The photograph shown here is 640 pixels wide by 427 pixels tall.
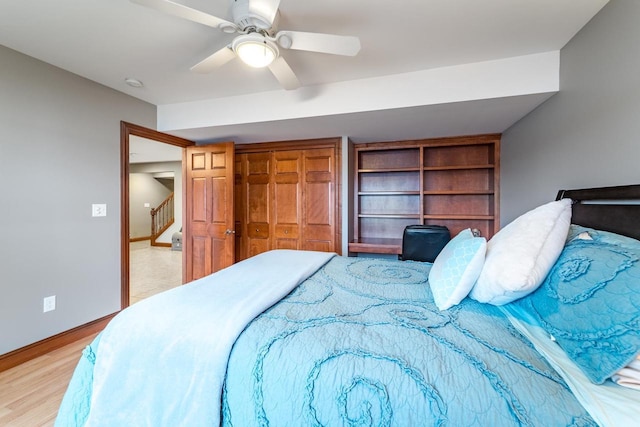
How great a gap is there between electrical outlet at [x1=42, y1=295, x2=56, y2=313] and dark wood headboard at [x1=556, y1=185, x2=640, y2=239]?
12.8 feet

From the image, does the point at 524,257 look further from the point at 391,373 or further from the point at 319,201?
the point at 319,201

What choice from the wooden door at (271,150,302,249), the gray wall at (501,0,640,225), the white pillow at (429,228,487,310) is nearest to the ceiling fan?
the white pillow at (429,228,487,310)

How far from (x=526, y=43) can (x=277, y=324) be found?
247cm

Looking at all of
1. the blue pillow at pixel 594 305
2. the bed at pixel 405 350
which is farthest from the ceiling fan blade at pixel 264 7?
the blue pillow at pixel 594 305

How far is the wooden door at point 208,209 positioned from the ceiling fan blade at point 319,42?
1.99 meters

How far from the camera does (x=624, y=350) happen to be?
674 millimetres

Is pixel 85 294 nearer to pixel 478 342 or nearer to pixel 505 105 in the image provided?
pixel 478 342

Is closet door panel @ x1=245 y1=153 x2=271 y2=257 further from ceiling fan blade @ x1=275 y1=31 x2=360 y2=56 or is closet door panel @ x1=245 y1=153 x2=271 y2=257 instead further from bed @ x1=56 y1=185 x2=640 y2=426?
bed @ x1=56 y1=185 x2=640 y2=426

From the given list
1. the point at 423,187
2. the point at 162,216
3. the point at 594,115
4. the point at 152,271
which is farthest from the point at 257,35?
the point at 162,216

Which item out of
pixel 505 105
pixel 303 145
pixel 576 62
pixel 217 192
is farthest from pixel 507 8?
pixel 217 192

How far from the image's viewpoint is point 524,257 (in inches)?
38.9

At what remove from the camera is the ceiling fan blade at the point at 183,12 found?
4.13 ft

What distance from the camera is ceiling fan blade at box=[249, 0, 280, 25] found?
4.29 ft

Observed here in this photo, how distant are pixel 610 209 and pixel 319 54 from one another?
2.04m
